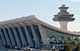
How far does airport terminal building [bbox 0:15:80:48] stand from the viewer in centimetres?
6819

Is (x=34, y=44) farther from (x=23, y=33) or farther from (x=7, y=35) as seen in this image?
(x=7, y=35)

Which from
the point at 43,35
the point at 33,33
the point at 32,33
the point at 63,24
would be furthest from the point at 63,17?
the point at 43,35

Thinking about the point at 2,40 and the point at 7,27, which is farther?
the point at 2,40

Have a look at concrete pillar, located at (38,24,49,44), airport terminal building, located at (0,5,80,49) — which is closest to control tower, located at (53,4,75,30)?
airport terminal building, located at (0,5,80,49)

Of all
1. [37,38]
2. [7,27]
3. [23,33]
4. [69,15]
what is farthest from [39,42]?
[69,15]

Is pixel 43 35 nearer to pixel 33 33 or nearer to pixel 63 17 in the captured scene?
pixel 33 33

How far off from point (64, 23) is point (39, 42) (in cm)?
6975

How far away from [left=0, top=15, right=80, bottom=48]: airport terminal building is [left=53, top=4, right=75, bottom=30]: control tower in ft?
192

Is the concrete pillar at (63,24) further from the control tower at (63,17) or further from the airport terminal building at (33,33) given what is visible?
the airport terminal building at (33,33)

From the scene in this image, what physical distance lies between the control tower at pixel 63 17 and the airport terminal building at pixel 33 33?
58.7 m

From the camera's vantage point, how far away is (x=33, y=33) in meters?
71.2

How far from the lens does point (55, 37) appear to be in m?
70.4

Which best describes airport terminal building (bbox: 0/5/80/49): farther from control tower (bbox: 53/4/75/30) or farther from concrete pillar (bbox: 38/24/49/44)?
control tower (bbox: 53/4/75/30)

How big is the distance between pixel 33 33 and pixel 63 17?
213 feet
